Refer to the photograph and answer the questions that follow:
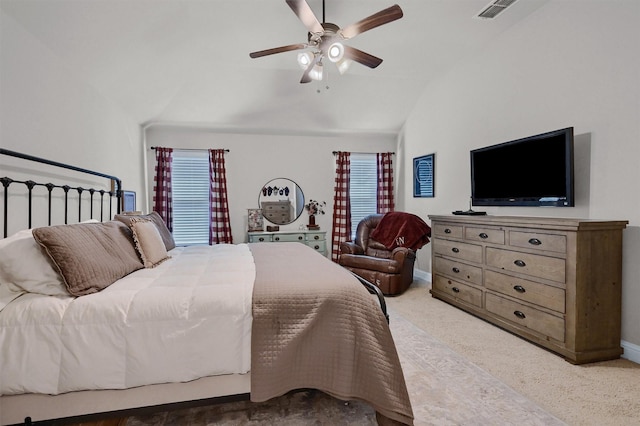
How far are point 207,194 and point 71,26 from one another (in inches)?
123

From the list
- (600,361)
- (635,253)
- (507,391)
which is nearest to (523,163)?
(635,253)

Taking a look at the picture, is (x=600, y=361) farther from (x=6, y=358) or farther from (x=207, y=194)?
(x=207, y=194)

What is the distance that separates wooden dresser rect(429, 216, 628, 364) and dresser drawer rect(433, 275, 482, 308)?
2cm

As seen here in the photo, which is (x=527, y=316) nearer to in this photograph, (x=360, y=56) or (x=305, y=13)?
(x=360, y=56)

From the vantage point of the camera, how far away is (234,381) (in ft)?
5.19

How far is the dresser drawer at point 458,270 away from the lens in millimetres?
3301

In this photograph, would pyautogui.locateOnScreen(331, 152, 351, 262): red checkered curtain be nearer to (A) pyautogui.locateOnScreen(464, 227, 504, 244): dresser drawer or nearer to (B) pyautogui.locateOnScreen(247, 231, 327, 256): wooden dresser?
(B) pyautogui.locateOnScreen(247, 231, 327, 256): wooden dresser

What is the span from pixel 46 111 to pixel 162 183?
269 cm

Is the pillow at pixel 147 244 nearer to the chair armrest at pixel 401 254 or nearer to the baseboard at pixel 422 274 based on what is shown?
the chair armrest at pixel 401 254

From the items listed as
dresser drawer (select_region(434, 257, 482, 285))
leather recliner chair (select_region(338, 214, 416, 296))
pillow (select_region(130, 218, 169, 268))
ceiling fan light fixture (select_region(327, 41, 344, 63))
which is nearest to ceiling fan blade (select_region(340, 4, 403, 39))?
ceiling fan light fixture (select_region(327, 41, 344, 63))

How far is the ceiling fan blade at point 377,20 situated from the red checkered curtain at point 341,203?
3.18m

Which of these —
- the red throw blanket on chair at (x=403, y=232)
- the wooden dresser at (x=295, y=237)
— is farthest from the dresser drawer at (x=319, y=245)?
the red throw blanket on chair at (x=403, y=232)

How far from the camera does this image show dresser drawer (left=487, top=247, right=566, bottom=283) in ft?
8.10

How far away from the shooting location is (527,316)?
2.72 meters
